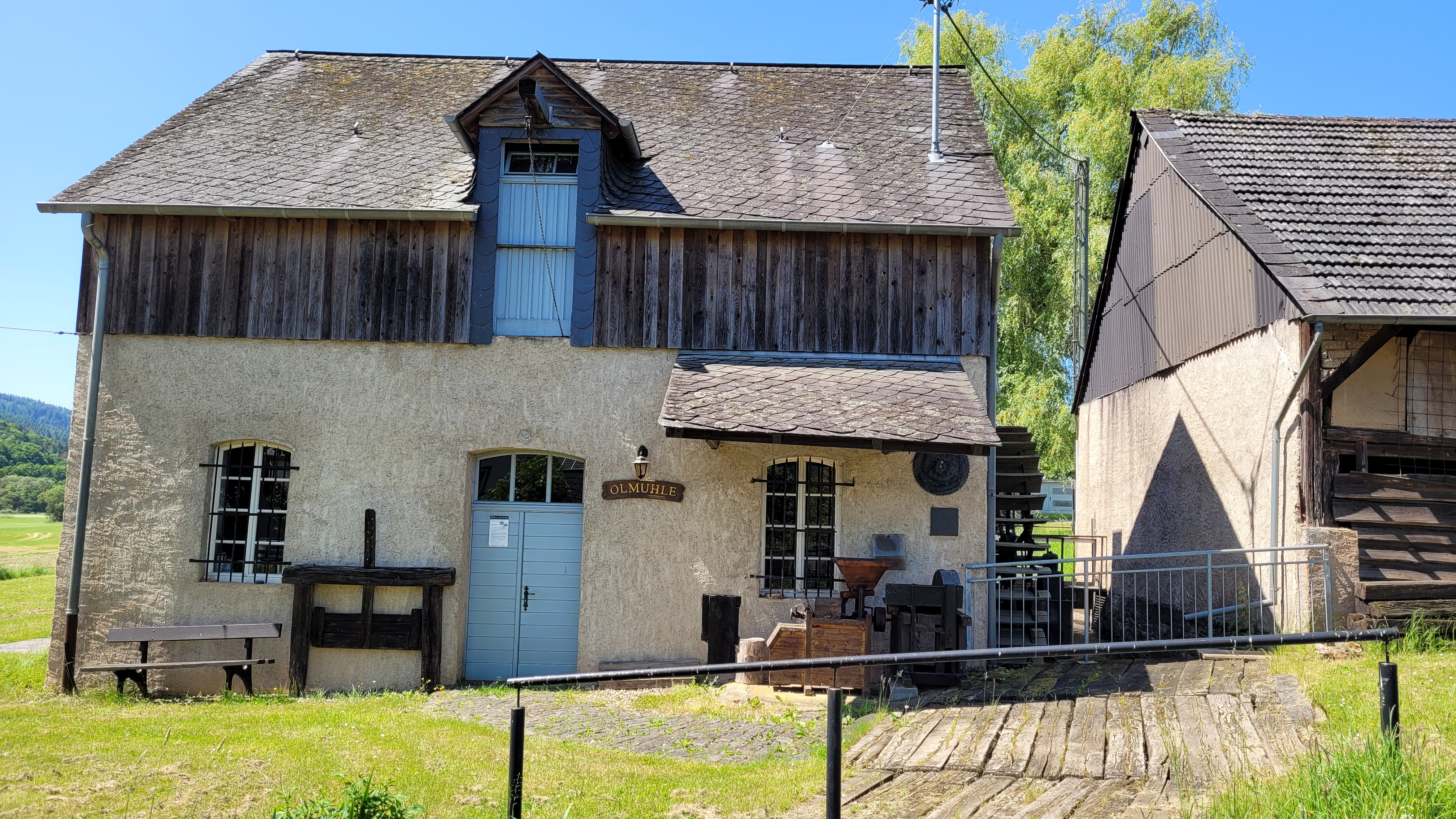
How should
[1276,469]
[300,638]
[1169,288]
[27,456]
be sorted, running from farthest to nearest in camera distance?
[27,456] < [1169,288] < [300,638] < [1276,469]

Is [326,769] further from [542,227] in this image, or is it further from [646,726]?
[542,227]

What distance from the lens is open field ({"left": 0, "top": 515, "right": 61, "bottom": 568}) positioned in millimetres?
37562

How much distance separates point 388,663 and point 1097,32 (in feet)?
61.0

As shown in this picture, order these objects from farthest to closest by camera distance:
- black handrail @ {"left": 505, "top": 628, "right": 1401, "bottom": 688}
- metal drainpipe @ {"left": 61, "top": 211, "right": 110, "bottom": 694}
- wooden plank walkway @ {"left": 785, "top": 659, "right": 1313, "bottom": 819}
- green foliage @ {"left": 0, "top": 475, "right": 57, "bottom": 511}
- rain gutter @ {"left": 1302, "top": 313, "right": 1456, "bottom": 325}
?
green foliage @ {"left": 0, "top": 475, "right": 57, "bottom": 511} → metal drainpipe @ {"left": 61, "top": 211, "right": 110, "bottom": 694} → rain gutter @ {"left": 1302, "top": 313, "right": 1456, "bottom": 325} → wooden plank walkway @ {"left": 785, "top": 659, "right": 1313, "bottom": 819} → black handrail @ {"left": 505, "top": 628, "right": 1401, "bottom": 688}

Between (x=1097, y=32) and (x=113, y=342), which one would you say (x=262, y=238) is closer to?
(x=113, y=342)

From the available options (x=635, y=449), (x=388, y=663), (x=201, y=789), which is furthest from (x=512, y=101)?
(x=201, y=789)

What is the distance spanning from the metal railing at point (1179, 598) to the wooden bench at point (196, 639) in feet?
23.3

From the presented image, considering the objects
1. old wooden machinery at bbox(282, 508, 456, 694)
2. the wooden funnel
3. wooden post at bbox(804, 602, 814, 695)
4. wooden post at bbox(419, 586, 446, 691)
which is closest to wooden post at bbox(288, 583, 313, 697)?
old wooden machinery at bbox(282, 508, 456, 694)

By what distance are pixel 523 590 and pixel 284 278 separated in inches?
165

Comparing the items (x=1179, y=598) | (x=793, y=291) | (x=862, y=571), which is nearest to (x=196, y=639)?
(x=862, y=571)

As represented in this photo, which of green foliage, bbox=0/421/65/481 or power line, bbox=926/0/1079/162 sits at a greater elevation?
power line, bbox=926/0/1079/162

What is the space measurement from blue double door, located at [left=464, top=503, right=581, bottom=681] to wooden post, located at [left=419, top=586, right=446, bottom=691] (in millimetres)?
428

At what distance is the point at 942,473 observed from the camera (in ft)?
32.8

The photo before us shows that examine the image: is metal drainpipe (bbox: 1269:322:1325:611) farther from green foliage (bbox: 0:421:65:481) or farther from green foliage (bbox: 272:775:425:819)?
green foliage (bbox: 0:421:65:481)
